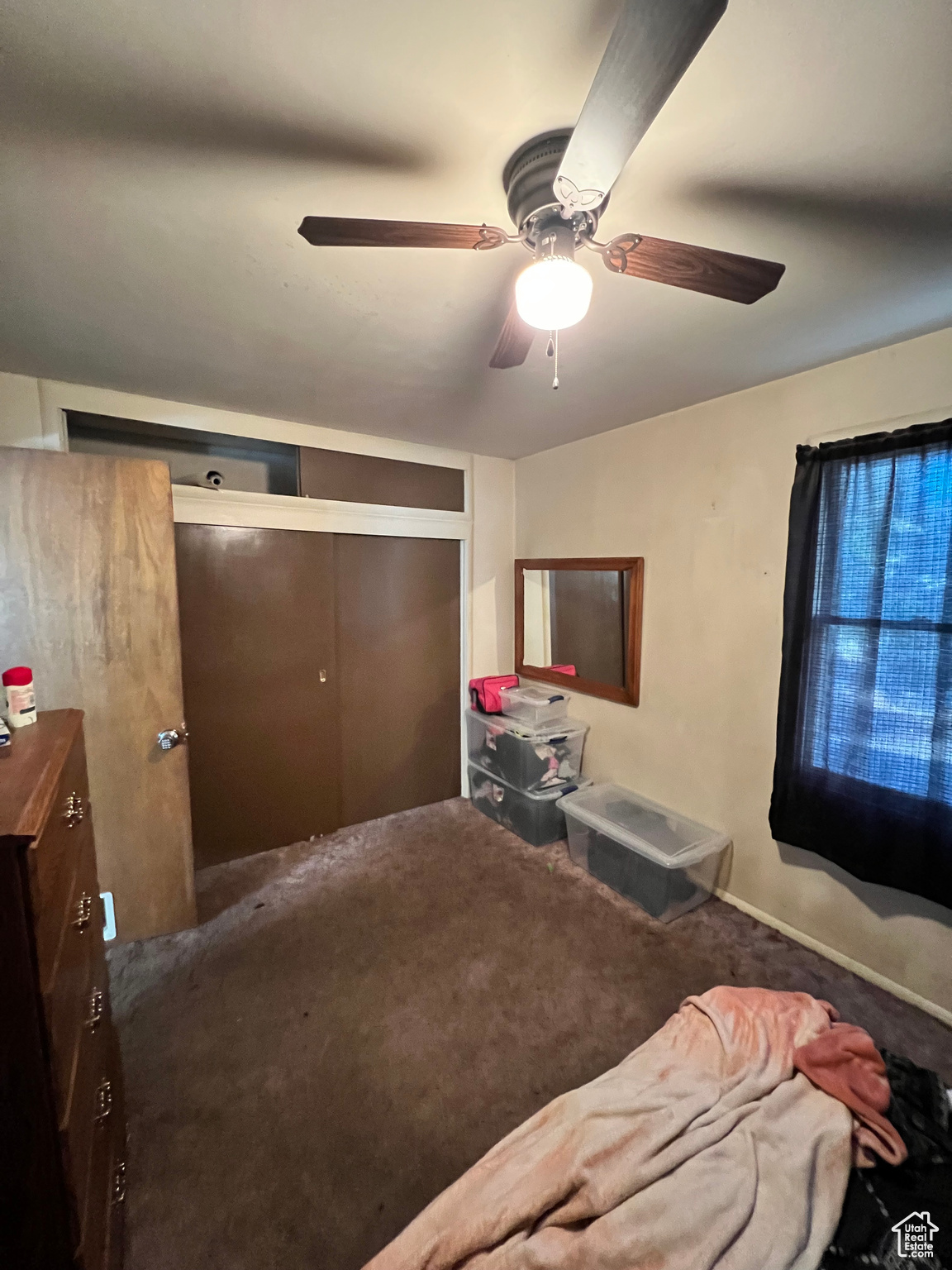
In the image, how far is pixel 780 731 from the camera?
6.79ft

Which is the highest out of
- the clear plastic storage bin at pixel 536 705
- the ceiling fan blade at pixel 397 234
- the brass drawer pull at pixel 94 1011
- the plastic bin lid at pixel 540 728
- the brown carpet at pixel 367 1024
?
the ceiling fan blade at pixel 397 234

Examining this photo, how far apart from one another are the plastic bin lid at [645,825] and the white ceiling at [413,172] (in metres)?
2.04

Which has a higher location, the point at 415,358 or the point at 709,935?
the point at 415,358

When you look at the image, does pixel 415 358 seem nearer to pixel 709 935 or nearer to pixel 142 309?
pixel 142 309

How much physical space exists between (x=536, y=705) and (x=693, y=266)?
237cm

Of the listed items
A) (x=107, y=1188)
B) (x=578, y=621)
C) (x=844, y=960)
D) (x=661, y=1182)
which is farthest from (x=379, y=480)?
(x=844, y=960)

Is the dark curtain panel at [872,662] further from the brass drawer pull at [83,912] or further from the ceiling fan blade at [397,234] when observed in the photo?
the brass drawer pull at [83,912]

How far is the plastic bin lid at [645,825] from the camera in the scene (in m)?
2.20

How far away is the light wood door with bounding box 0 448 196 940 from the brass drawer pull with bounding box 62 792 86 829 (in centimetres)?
84

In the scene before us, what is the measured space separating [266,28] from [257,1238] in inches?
93.2

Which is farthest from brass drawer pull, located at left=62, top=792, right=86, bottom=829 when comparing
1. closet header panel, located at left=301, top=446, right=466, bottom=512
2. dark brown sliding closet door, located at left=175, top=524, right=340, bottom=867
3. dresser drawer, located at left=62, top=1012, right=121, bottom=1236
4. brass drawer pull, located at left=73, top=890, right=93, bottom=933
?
closet header panel, located at left=301, top=446, right=466, bottom=512

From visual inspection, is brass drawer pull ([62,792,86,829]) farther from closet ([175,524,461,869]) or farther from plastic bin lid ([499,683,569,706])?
plastic bin lid ([499,683,569,706])

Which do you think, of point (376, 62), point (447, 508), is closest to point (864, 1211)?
point (376, 62)

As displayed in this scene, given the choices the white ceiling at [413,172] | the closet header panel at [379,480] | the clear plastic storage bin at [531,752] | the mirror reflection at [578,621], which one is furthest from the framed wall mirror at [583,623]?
the white ceiling at [413,172]
